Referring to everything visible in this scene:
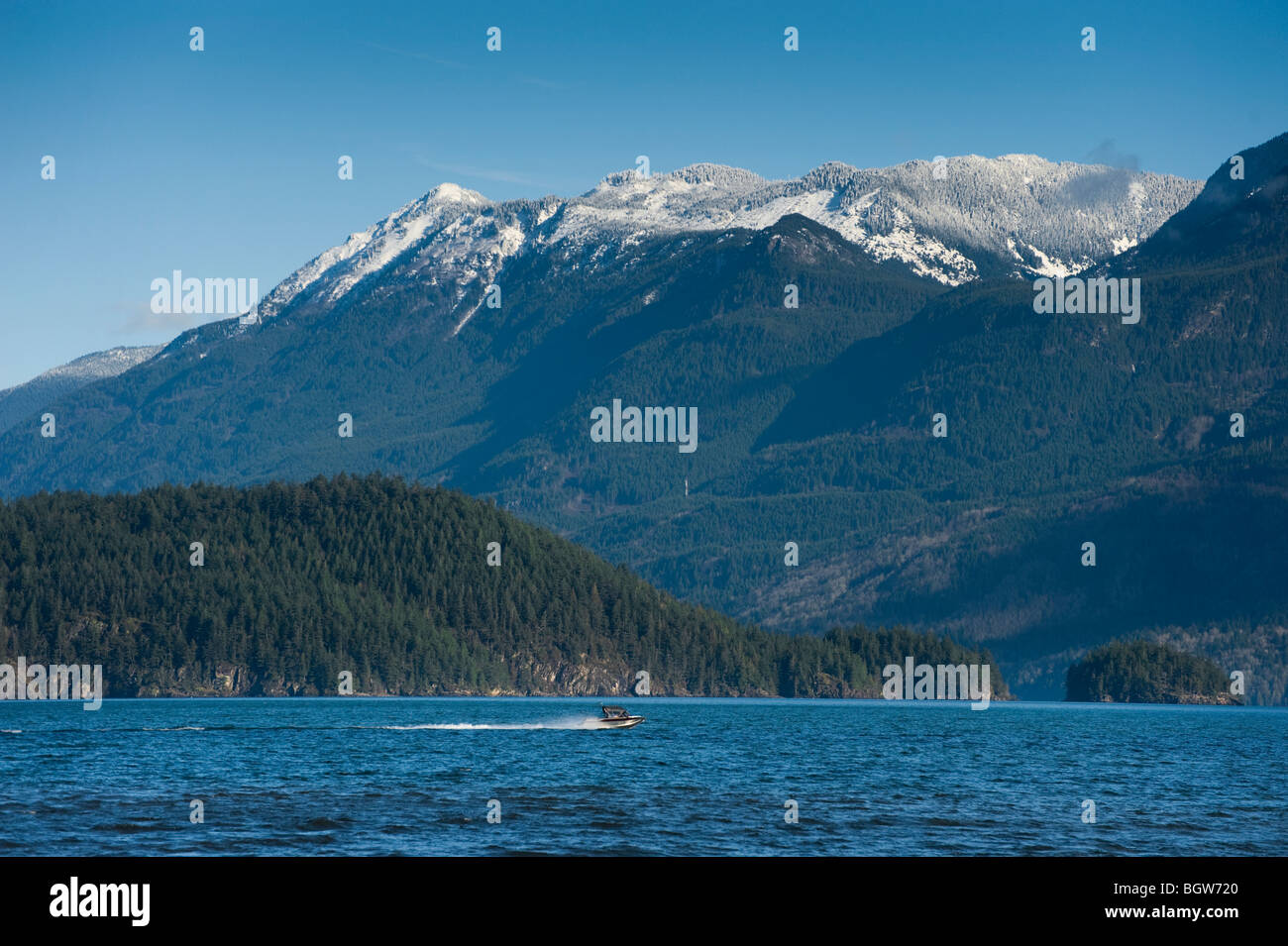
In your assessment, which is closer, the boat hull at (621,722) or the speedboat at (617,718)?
the boat hull at (621,722)

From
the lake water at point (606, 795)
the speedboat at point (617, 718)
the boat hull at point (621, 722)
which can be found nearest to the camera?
the lake water at point (606, 795)

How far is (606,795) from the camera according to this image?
10612 cm

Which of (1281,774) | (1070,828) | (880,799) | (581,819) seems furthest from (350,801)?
(1281,774)

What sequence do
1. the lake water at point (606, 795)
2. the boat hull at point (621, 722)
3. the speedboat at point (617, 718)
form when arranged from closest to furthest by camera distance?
the lake water at point (606, 795) < the boat hull at point (621, 722) < the speedboat at point (617, 718)

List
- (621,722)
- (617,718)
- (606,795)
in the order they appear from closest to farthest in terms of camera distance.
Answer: (606,795) → (621,722) → (617,718)

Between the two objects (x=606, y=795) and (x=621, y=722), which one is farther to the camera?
(x=621, y=722)

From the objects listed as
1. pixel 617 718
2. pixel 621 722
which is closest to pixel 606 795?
pixel 621 722

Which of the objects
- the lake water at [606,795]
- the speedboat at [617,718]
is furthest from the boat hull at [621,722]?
the lake water at [606,795]

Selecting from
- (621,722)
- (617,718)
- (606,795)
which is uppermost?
(606,795)

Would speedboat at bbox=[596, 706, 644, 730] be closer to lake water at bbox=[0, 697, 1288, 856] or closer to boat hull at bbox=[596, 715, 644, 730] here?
boat hull at bbox=[596, 715, 644, 730]

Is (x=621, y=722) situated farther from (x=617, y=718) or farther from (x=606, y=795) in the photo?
(x=606, y=795)

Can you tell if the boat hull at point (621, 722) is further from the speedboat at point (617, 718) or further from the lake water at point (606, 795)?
the lake water at point (606, 795)

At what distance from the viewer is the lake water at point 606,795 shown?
271 feet
